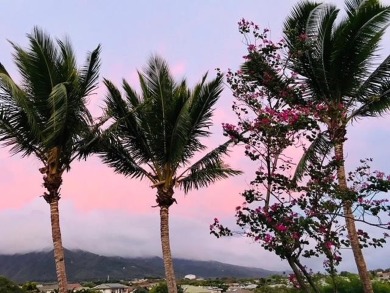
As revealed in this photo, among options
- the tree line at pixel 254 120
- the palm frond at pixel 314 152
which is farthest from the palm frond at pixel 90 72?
the palm frond at pixel 314 152

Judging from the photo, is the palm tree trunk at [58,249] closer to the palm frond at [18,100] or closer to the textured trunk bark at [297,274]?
the palm frond at [18,100]

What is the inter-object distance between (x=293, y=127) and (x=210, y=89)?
7.16 meters

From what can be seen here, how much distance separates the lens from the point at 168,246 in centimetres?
1539

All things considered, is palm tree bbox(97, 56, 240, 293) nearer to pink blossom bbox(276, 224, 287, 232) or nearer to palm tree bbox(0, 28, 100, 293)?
palm tree bbox(0, 28, 100, 293)

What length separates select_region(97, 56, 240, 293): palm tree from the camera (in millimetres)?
15031

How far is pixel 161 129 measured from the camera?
15.2 metres

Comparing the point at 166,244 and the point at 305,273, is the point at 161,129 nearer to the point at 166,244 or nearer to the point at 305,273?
the point at 166,244

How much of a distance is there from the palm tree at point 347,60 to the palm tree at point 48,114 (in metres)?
6.07

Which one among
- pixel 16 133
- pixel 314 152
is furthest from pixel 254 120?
pixel 16 133

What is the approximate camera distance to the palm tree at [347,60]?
43.7ft

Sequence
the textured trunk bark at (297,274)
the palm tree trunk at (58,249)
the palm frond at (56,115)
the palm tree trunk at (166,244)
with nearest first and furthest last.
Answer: the textured trunk bark at (297,274) → the palm frond at (56,115) → the palm tree trunk at (58,249) → the palm tree trunk at (166,244)

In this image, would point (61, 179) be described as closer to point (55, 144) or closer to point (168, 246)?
point (55, 144)

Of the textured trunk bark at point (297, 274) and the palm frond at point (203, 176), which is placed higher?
the palm frond at point (203, 176)

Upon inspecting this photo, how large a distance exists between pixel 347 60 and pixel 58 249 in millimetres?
9385
